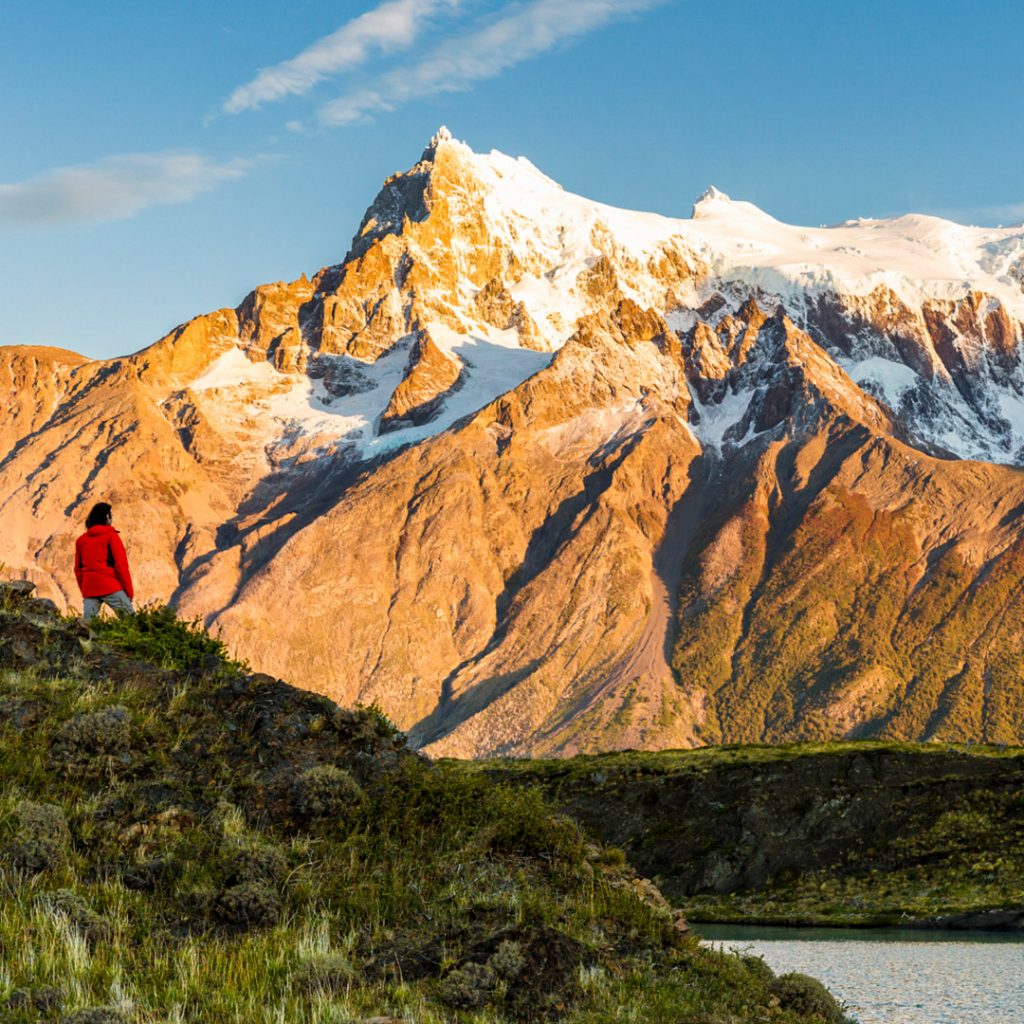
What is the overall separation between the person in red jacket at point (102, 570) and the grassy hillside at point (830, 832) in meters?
31.8

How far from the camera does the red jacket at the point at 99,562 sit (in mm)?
27391

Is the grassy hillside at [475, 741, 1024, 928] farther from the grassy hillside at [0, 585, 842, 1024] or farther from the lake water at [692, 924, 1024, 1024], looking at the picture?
the grassy hillside at [0, 585, 842, 1024]

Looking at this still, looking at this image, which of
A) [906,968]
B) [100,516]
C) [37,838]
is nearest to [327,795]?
[37,838]

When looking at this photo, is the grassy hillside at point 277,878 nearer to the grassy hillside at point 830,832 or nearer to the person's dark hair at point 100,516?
the person's dark hair at point 100,516

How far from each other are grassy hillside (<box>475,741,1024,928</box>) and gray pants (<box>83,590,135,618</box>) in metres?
31.7

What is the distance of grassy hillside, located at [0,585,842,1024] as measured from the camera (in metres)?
15.9

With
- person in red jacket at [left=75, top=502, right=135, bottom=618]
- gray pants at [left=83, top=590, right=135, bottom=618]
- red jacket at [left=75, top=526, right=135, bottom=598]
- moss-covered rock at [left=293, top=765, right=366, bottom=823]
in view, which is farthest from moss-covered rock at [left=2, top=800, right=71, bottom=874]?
red jacket at [left=75, top=526, right=135, bottom=598]

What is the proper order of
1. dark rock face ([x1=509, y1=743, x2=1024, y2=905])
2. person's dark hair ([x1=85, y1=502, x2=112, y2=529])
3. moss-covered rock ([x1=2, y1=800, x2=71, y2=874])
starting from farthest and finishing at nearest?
dark rock face ([x1=509, y1=743, x2=1024, y2=905]), person's dark hair ([x1=85, y1=502, x2=112, y2=529]), moss-covered rock ([x1=2, y1=800, x2=71, y2=874])

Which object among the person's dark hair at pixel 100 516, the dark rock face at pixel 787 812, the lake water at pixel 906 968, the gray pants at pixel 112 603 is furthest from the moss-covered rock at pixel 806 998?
the dark rock face at pixel 787 812

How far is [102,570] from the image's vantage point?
27562 mm

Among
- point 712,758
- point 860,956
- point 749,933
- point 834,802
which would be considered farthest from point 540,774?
point 860,956

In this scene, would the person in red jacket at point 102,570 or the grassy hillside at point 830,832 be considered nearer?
the person in red jacket at point 102,570

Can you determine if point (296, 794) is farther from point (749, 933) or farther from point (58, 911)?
point (749, 933)

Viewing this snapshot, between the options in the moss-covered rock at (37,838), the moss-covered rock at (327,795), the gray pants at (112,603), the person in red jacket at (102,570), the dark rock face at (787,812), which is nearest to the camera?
the moss-covered rock at (37,838)
